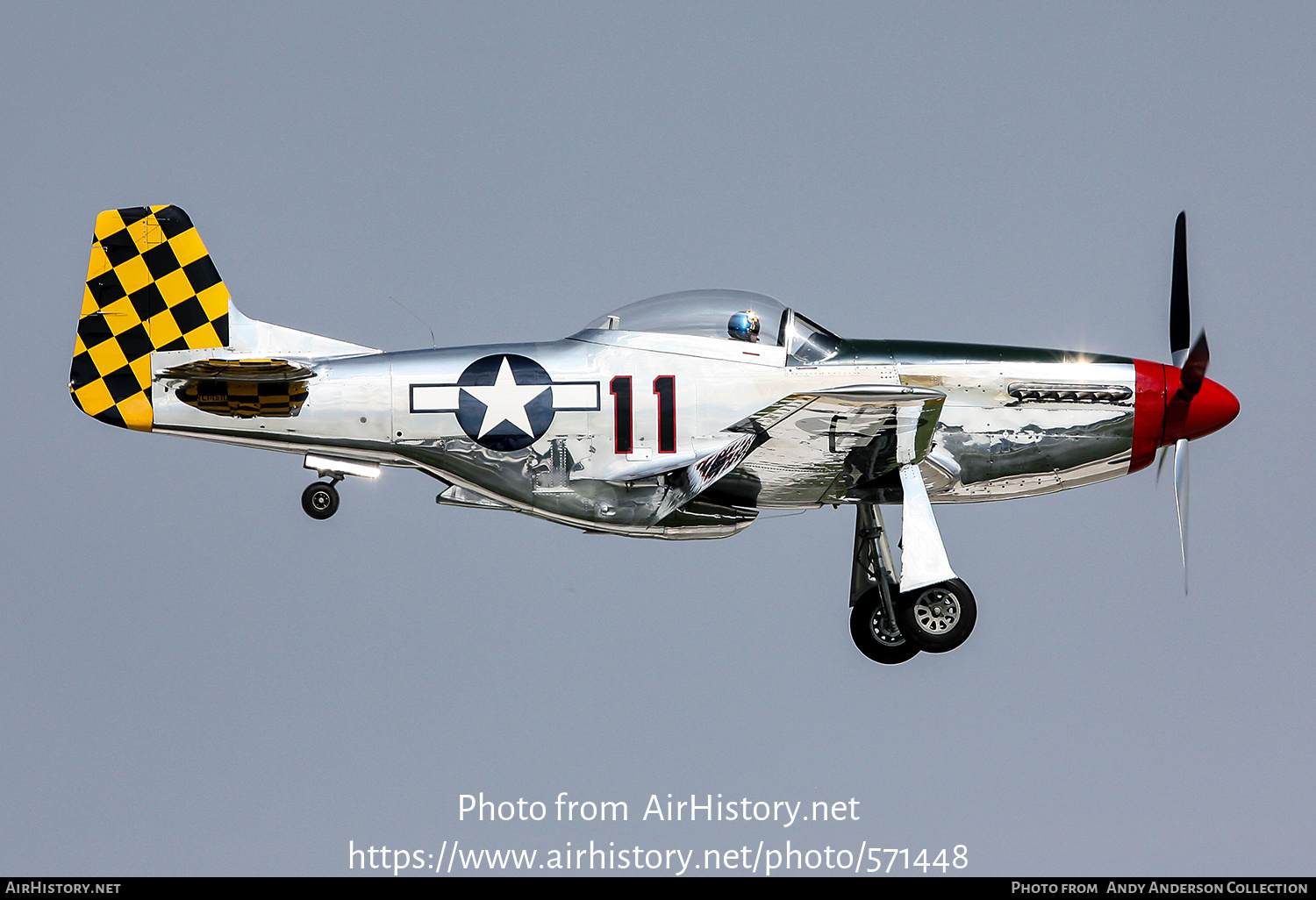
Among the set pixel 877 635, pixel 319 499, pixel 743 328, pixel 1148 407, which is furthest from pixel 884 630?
pixel 319 499

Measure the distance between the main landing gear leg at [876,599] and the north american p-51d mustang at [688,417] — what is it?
2 cm

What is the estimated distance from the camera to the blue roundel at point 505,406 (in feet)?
43.9

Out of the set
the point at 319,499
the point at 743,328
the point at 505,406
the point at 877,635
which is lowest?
the point at 877,635

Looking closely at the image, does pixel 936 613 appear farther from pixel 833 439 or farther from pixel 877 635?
pixel 833 439

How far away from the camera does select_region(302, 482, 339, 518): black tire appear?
46.5 ft

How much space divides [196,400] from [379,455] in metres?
1.60

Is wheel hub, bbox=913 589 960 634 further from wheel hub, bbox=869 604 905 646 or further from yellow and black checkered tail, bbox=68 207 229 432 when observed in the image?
yellow and black checkered tail, bbox=68 207 229 432

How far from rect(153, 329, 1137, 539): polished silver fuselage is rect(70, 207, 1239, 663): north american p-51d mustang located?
0.7 inches

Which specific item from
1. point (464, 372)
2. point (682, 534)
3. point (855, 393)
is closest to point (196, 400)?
point (464, 372)

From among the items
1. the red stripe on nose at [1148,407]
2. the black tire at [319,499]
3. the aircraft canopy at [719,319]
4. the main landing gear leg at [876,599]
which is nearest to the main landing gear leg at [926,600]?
the main landing gear leg at [876,599]

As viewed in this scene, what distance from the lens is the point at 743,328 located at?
13555mm

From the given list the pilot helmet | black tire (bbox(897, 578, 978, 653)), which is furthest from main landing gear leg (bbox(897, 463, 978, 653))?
the pilot helmet

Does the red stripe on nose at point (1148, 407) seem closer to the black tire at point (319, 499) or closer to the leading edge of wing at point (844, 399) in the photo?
the leading edge of wing at point (844, 399)

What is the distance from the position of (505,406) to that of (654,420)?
1268 mm
